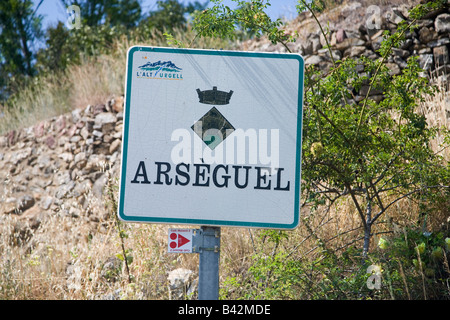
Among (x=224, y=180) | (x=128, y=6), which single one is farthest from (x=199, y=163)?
(x=128, y=6)

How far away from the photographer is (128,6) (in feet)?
44.8

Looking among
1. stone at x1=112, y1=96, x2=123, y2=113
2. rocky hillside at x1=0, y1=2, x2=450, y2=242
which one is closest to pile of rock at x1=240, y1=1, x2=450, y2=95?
rocky hillside at x1=0, y1=2, x2=450, y2=242

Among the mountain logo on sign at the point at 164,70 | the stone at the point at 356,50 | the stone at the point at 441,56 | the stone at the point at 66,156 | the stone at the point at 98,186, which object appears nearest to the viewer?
→ the mountain logo on sign at the point at 164,70

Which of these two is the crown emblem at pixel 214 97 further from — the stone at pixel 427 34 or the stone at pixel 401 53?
the stone at pixel 427 34

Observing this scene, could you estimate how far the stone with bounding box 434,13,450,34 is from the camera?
21.0ft

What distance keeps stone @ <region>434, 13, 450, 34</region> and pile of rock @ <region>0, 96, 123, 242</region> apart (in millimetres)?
5057

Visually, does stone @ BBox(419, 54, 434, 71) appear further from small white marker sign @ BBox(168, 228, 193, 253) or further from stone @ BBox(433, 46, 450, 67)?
small white marker sign @ BBox(168, 228, 193, 253)

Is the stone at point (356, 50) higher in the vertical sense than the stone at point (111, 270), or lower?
higher

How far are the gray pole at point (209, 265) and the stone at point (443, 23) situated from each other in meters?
5.70

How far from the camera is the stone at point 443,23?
6406 millimetres

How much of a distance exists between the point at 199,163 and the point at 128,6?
12747mm

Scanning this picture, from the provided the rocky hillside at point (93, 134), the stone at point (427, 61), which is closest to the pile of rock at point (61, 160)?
the rocky hillside at point (93, 134)

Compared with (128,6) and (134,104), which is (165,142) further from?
(128,6)

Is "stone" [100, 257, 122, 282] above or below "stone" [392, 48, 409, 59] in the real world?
below
